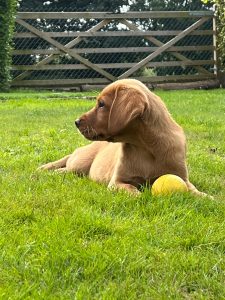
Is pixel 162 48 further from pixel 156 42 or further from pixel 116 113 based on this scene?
pixel 116 113

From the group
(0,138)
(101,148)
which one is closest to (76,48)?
A: (0,138)

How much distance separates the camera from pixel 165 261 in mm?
2355

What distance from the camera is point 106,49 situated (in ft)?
51.3

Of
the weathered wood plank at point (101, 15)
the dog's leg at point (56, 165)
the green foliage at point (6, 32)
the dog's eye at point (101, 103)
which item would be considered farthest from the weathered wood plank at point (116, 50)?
the dog's eye at point (101, 103)

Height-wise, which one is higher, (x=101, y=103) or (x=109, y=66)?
(x=101, y=103)

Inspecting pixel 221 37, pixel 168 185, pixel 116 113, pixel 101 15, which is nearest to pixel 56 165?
pixel 116 113

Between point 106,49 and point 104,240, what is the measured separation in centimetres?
1344

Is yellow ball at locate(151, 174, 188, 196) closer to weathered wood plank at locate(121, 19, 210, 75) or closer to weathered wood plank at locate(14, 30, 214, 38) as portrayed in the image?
weathered wood plank at locate(14, 30, 214, 38)

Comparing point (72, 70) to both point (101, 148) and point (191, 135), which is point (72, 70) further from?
point (101, 148)

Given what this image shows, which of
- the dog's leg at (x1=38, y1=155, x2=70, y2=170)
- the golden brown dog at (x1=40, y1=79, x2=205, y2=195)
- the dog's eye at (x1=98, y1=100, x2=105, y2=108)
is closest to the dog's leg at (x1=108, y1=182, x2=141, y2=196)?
the golden brown dog at (x1=40, y1=79, x2=205, y2=195)

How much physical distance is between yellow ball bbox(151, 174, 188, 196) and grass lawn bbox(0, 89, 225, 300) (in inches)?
3.0

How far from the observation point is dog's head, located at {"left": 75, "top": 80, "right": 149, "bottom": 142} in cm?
Answer: 352

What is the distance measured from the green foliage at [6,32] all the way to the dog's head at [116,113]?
435 inches

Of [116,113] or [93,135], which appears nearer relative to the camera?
[116,113]
